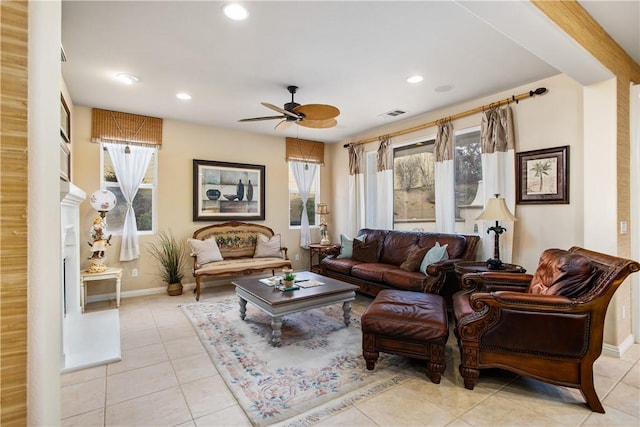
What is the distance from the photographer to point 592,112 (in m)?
2.78

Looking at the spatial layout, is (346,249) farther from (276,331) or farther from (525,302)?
(525,302)

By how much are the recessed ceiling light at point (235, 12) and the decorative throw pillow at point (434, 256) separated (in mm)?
3165

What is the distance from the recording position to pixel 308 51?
109 inches

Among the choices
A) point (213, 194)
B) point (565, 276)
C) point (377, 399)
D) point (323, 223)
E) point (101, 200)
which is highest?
point (213, 194)

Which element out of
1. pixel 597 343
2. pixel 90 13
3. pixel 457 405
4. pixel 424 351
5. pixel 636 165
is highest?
pixel 90 13

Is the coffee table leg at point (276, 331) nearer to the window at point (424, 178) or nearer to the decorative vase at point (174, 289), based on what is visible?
the decorative vase at point (174, 289)

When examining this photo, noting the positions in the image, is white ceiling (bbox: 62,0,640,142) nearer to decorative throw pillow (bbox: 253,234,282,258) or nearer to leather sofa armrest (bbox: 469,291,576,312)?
leather sofa armrest (bbox: 469,291,576,312)

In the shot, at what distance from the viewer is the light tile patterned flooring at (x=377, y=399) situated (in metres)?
1.89

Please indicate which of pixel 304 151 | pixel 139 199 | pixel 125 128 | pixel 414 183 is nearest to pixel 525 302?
pixel 414 183

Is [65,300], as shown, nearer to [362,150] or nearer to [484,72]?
[362,150]

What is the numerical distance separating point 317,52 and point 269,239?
3363 mm

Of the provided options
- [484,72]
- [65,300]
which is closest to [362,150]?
[484,72]

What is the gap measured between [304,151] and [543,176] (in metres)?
4.00

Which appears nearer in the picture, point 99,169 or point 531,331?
point 531,331
